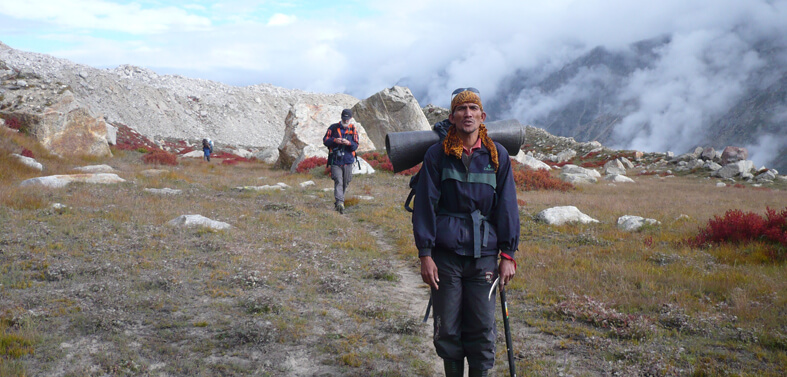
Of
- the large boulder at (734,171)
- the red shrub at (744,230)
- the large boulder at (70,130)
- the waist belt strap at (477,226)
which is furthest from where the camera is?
the large boulder at (734,171)

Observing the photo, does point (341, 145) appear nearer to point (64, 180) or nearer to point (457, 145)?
point (64, 180)

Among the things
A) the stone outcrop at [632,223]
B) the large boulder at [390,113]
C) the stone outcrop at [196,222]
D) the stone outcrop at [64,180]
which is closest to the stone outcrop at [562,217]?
the stone outcrop at [632,223]

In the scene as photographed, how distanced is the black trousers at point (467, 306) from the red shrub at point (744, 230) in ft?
24.9

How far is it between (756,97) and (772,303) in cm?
6608

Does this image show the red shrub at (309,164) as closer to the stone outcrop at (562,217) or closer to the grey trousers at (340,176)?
the grey trousers at (340,176)

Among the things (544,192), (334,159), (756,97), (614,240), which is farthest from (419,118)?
(756,97)

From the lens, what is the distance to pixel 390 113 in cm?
3369

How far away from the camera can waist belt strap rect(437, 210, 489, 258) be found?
3.17 metres

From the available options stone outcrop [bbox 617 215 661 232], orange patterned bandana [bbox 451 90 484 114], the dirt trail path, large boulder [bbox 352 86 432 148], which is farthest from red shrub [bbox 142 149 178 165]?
orange patterned bandana [bbox 451 90 484 114]

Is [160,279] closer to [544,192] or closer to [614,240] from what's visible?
[614,240]

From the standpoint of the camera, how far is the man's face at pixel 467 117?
3.30 m

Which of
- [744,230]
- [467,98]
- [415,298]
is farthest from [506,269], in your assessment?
[744,230]

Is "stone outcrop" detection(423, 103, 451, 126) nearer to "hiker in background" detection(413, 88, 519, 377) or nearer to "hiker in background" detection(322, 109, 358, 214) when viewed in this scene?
"hiker in background" detection(322, 109, 358, 214)

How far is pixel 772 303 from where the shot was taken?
5.35 metres
